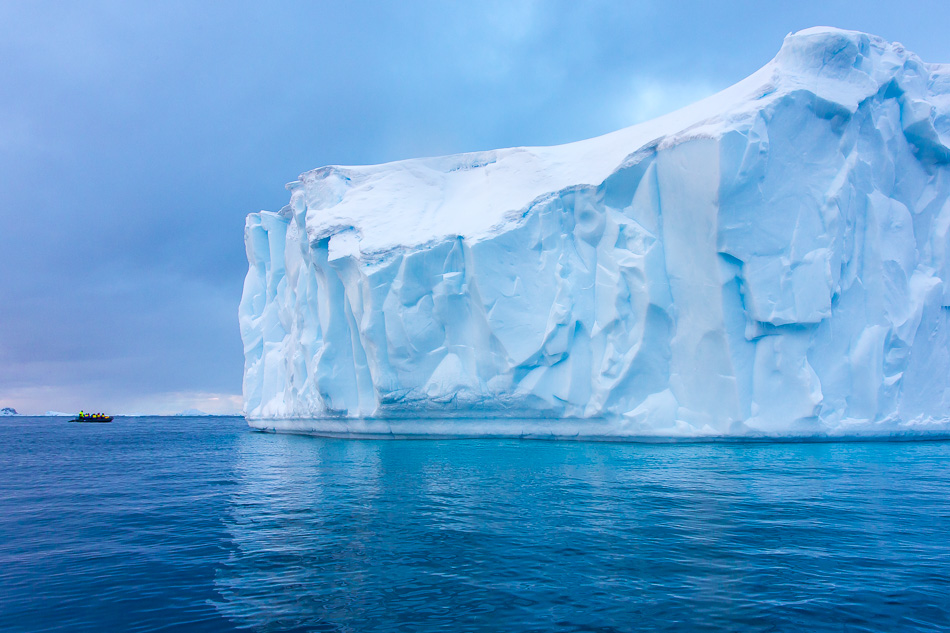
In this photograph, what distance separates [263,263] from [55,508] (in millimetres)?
17417

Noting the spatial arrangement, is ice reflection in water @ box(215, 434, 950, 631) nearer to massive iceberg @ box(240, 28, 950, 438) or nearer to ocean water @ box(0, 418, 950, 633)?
ocean water @ box(0, 418, 950, 633)

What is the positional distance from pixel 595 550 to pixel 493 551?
0.80 metres

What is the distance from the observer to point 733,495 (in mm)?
6762

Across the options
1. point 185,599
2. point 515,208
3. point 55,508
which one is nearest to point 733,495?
point 185,599

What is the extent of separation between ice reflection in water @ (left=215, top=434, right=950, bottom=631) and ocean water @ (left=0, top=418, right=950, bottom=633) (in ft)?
0.07

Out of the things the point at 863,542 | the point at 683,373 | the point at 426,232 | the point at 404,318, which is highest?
the point at 426,232

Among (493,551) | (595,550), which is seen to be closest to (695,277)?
(595,550)

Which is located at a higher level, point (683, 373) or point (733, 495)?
point (683, 373)

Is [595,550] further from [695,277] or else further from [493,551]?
[695,277]

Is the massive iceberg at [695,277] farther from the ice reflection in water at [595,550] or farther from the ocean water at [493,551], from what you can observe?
the ice reflection in water at [595,550]

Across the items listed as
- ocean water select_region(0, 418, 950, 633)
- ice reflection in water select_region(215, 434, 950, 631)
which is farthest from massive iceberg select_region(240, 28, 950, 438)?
ice reflection in water select_region(215, 434, 950, 631)

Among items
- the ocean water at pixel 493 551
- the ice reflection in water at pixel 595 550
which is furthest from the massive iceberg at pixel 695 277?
the ice reflection in water at pixel 595 550

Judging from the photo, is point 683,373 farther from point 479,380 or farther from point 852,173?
point 852,173

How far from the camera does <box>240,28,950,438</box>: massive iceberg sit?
→ 12555 mm
